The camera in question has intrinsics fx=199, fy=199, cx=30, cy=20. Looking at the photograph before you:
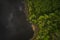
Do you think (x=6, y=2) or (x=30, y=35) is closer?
(x=30, y=35)

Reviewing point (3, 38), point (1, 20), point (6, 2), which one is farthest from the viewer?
point (6, 2)

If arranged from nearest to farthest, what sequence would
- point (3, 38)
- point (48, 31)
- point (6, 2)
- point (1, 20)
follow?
point (48, 31)
point (3, 38)
point (1, 20)
point (6, 2)

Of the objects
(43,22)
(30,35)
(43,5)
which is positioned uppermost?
(43,5)

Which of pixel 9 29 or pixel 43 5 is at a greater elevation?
pixel 43 5

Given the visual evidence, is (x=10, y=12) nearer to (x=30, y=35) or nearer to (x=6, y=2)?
(x=6, y=2)

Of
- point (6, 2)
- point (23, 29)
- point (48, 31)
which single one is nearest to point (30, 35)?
point (23, 29)

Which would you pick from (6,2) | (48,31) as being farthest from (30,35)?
(6,2)

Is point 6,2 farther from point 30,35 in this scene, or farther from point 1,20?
point 30,35
